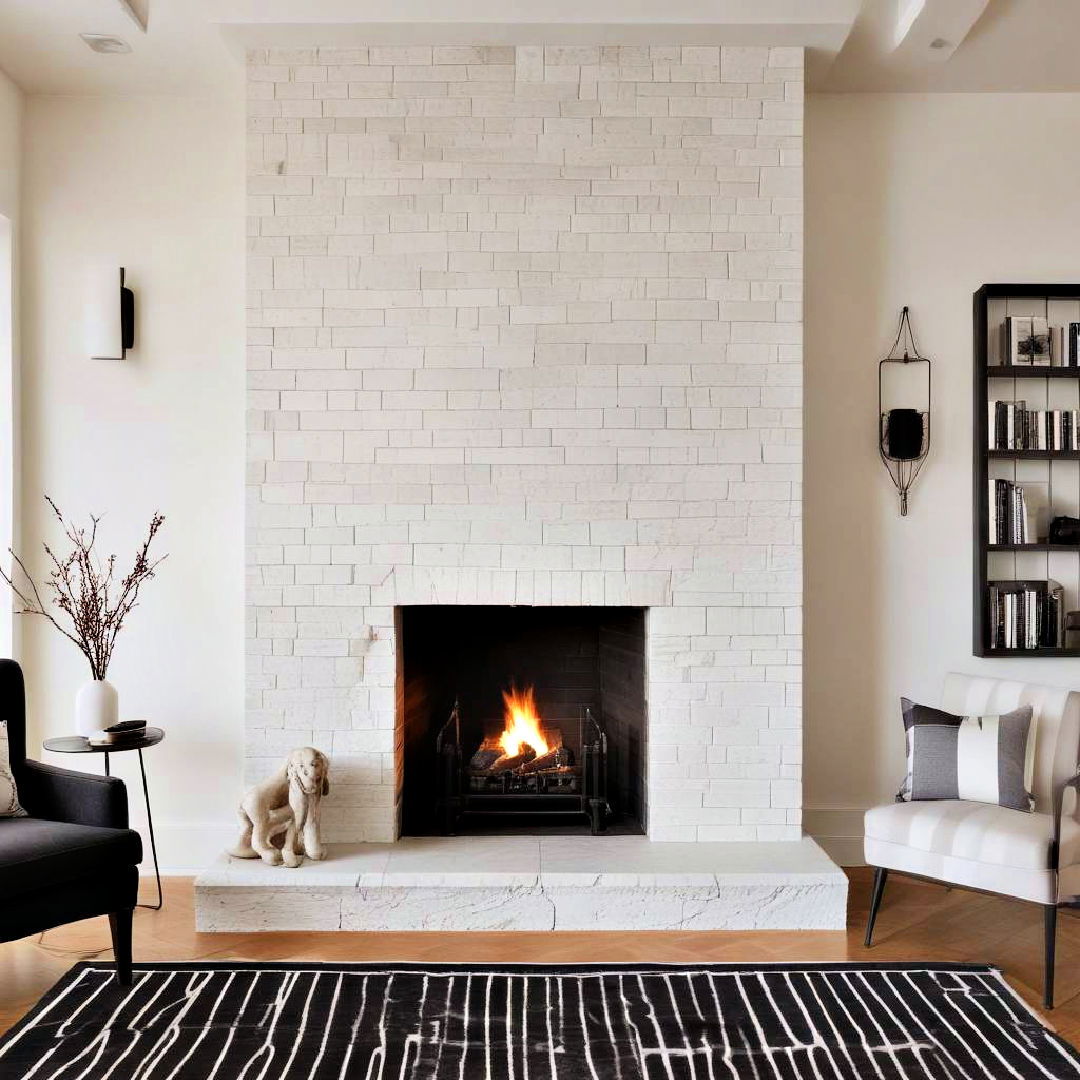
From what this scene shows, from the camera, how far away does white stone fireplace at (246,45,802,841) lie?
3445mm

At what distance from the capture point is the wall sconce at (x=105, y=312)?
3.70 m

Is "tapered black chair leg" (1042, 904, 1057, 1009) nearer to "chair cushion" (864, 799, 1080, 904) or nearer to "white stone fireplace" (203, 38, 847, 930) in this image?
"chair cushion" (864, 799, 1080, 904)

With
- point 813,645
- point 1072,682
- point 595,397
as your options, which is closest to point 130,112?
point 595,397

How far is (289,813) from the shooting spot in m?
3.35

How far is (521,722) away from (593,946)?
3.31 ft

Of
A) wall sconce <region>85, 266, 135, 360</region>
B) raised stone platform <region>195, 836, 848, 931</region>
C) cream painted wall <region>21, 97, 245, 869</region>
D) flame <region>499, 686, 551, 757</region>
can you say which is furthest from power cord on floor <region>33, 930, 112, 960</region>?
wall sconce <region>85, 266, 135, 360</region>

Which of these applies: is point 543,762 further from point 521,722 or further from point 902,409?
point 902,409

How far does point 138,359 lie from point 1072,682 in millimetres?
3843

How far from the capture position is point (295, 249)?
136 inches

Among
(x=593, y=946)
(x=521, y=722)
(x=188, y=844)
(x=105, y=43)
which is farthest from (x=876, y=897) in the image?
(x=105, y=43)

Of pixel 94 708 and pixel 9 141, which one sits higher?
pixel 9 141

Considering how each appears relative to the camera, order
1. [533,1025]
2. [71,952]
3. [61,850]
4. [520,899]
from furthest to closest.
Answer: [520,899] → [71,952] → [61,850] → [533,1025]

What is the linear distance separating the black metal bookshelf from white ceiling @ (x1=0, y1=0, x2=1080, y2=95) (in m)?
0.83

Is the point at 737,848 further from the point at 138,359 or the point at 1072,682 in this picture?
the point at 138,359
